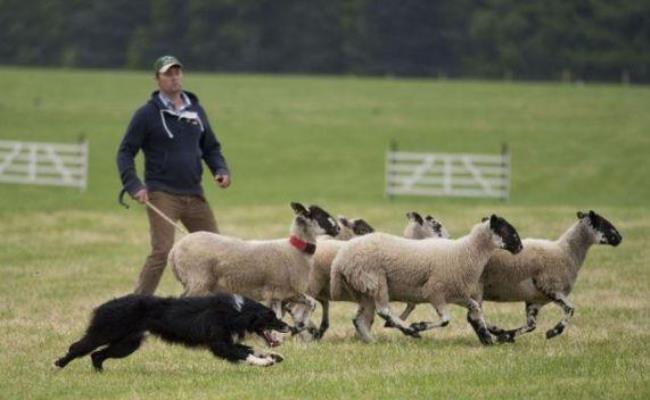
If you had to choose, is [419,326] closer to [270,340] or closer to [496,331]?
[496,331]

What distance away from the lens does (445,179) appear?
129ft

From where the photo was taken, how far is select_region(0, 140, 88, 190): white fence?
129 ft

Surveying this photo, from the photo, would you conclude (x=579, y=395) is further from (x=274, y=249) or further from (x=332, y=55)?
(x=332, y=55)

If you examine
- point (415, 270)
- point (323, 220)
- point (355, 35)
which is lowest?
point (415, 270)

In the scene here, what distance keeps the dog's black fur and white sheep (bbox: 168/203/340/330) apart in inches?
69.5

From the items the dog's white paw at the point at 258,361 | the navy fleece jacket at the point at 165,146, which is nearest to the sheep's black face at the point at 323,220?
the navy fleece jacket at the point at 165,146

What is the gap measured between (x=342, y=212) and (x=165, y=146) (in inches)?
688

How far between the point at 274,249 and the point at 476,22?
69081mm

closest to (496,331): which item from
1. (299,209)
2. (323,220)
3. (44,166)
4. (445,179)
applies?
(323,220)

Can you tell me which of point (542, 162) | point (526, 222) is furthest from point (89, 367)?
point (542, 162)

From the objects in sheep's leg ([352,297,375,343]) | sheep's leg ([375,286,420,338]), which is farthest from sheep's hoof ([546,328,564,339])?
sheep's leg ([352,297,375,343])

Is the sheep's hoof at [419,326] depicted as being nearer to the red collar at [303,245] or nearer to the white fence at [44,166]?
the red collar at [303,245]

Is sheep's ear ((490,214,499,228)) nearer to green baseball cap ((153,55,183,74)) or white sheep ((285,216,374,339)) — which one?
white sheep ((285,216,374,339))

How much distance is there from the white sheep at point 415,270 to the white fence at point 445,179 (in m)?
24.9
